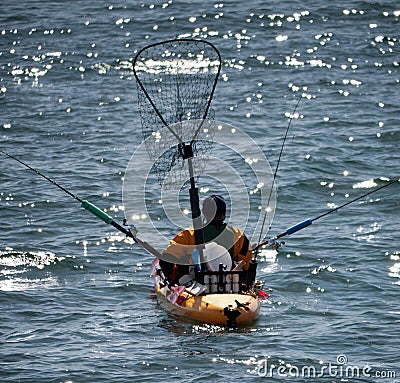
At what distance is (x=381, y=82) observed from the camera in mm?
25188

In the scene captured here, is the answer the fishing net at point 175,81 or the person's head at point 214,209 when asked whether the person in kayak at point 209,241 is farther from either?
the fishing net at point 175,81

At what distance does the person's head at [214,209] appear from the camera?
1222cm

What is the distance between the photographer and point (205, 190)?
18.8 metres

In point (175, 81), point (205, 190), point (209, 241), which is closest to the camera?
point (209, 241)

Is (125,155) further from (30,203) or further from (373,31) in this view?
(373,31)

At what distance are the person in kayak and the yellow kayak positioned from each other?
1.38ft

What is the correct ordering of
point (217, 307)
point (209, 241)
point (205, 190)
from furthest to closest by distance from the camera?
1. point (205, 190)
2. point (209, 241)
3. point (217, 307)

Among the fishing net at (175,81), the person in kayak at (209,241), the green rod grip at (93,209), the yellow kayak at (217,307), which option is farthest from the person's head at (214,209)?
the fishing net at (175,81)

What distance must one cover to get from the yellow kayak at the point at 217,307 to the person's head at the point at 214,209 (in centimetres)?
98

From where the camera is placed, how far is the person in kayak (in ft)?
40.3

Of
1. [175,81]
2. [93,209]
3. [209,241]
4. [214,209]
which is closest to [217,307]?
[209,241]

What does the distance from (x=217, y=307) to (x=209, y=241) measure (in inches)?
38.6

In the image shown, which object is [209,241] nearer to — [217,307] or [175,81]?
[217,307]

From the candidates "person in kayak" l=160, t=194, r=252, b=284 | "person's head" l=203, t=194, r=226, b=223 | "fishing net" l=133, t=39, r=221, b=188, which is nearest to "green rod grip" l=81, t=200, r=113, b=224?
"person in kayak" l=160, t=194, r=252, b=284
